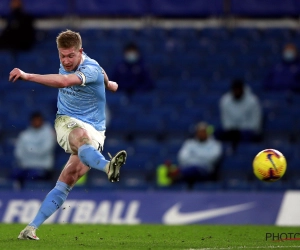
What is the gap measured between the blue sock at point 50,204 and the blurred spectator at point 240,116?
6.83 meters

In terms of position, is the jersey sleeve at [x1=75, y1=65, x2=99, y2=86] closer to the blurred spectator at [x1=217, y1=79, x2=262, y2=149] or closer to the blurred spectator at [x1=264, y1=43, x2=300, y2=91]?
the blurred spectator at [x1=217, y1=79, x2=262, y2=149]

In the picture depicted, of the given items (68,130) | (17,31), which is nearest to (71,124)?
(68,130)

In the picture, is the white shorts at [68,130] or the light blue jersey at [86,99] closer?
the white shorts at [68,130]

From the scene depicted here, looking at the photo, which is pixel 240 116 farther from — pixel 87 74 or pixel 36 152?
pixel 87 74

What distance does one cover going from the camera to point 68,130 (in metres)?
8.77

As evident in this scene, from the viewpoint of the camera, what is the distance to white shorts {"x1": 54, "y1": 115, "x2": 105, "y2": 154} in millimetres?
8789

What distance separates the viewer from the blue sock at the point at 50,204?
883cm

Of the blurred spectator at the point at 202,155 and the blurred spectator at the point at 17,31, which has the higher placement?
the blurred spectator at the point at 17,31

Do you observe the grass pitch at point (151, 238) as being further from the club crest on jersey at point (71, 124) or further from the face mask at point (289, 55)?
the face mask at point (289, 55)

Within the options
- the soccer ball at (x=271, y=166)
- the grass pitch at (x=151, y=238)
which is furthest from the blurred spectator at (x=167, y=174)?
the soccer ball at (x=271, y=166)

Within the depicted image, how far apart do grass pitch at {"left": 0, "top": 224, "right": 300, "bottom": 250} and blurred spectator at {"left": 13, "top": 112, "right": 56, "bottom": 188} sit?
3110 millimetres

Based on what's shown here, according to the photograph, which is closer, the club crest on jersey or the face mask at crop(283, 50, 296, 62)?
the club crest on jersey

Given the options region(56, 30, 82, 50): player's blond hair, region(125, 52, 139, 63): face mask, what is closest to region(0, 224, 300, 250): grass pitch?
region(56, 30, 82, 50): player's blond hair

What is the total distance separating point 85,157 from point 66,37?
48.4 inches
